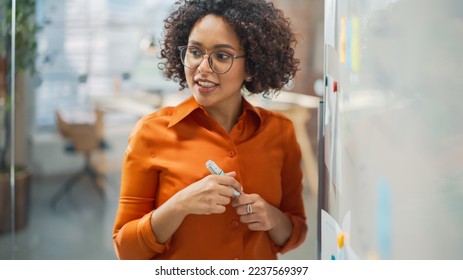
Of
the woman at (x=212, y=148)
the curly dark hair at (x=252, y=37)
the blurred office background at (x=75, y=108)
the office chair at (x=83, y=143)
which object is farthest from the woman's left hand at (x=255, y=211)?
the office chair at (x=83, y=143)

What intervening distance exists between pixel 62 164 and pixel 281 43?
1.15 meters

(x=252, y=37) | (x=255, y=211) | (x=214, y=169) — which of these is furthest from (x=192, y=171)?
(x=252, y=37)

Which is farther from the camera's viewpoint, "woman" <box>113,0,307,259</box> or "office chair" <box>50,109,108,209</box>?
"office chair" <box>50,109,108,209</box>

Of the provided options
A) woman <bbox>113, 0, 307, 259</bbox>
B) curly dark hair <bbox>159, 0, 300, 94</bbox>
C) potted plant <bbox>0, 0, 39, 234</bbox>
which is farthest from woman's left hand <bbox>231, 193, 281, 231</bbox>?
potted plant <bbox>0, 0, 39, 234</bbox>

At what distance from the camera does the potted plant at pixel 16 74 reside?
206cm

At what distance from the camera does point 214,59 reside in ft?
4.20

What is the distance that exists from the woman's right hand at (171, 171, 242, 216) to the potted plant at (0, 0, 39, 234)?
108cm

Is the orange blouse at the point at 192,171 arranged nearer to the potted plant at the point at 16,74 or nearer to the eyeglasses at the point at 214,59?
the eyeglasses at the point at 214,59

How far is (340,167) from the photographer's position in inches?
51.7

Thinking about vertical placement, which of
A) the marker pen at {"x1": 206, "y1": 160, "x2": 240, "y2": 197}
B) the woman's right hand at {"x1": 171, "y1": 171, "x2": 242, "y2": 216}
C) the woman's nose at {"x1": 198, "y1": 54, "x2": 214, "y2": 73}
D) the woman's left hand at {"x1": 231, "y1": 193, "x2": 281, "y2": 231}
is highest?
the woman's nose at {"x1": 198, "y1": 54, "x2": 214, "y2": 73}

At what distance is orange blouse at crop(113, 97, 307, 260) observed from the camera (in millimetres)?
1292

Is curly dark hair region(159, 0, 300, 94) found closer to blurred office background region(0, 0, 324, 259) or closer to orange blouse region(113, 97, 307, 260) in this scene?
orange blouse region(113, 97, 307, 260)
